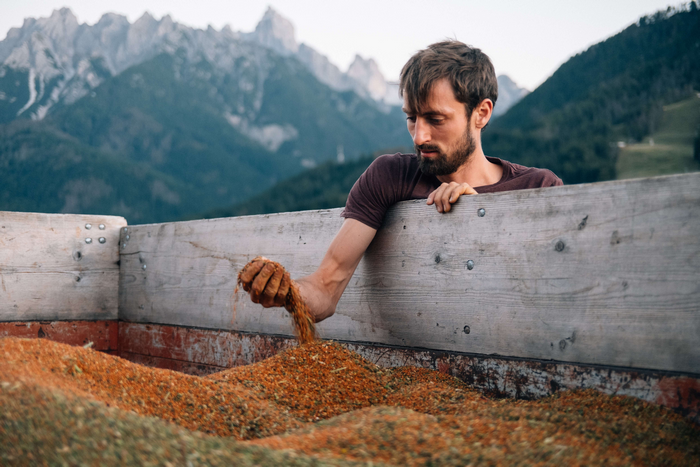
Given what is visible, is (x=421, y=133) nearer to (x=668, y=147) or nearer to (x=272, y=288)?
(x=272, y=288)

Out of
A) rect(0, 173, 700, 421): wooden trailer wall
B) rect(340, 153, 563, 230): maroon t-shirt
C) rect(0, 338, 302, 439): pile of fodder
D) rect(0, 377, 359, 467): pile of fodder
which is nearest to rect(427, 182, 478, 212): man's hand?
rect(0, 173, 700, 421): wooden trailer wall

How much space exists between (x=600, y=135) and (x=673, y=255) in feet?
244

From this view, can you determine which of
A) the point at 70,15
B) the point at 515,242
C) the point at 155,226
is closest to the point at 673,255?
the point at 515,242

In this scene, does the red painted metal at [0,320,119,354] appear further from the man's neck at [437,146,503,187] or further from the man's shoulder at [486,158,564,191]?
the man's shoulder at [486,158,564,191]

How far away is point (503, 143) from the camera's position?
2923 inches

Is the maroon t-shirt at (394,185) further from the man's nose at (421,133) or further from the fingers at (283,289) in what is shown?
the fingers at (283,289)

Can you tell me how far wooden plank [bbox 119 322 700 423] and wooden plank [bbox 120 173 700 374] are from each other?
0.03 meters

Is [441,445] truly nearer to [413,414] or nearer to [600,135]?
[413,414]

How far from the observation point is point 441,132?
2113mm

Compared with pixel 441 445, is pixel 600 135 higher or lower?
higher

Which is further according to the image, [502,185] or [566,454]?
[502,185]

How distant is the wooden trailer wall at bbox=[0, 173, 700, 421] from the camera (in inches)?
54.4

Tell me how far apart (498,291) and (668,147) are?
68.7m

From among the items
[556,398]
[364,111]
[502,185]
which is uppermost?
[364,111]
